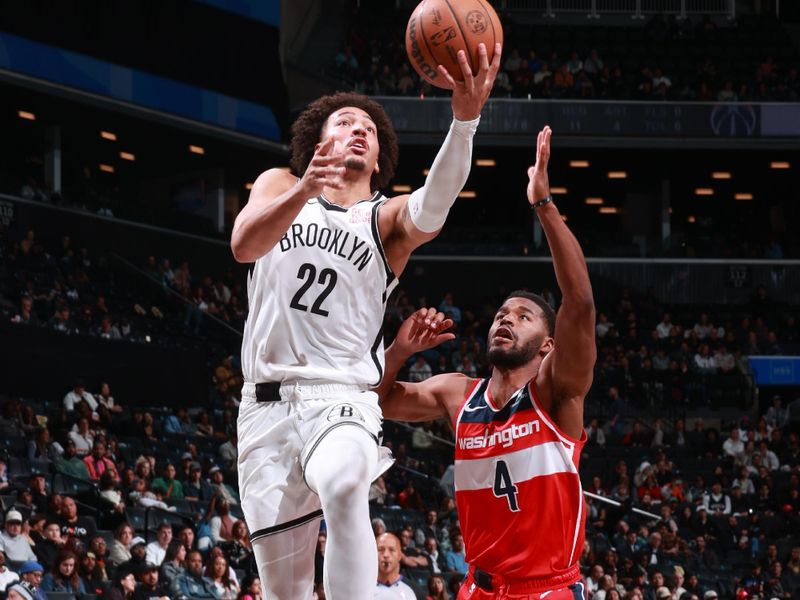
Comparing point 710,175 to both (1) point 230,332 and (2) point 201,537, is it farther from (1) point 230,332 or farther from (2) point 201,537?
(2) point 201,537

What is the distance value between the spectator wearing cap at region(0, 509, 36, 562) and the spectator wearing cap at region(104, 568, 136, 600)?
0.88 m

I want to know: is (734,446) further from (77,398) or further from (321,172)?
(321,172)

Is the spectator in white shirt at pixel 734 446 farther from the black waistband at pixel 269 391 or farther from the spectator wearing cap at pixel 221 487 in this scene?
the black waistband at pixel 269 391

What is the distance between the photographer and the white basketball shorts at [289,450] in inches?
204

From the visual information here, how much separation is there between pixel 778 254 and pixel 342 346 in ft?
94.7

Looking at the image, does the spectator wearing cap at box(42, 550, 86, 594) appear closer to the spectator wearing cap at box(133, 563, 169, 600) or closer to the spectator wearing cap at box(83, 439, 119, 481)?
the spectator wearing cap at box(133, 563, 169, 600)

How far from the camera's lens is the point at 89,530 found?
13328 mm

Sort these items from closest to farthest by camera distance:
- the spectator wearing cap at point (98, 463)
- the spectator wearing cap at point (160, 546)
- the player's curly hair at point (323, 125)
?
the player's curly hair at point (323, 125)
the spectator wearing cap at point (160, 546)
the spectator wearing cap at point (98, 463)

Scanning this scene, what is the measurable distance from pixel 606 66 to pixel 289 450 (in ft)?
95.3

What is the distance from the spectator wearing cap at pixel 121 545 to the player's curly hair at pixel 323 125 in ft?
27.0

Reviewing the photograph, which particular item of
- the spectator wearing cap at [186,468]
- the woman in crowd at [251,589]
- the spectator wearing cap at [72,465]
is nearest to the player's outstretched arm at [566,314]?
the woman in crowd at [251,589]

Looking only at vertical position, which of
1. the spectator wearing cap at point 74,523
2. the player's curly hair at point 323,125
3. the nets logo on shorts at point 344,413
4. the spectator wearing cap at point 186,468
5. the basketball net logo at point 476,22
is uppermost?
the basketball net logo at point 476,22

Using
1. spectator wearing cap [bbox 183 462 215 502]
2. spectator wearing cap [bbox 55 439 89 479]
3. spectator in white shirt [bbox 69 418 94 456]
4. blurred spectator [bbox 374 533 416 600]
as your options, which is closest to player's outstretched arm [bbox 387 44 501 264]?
blurred spectator [bbox 374 533 416 600]

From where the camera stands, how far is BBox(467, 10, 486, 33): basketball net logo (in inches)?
211
